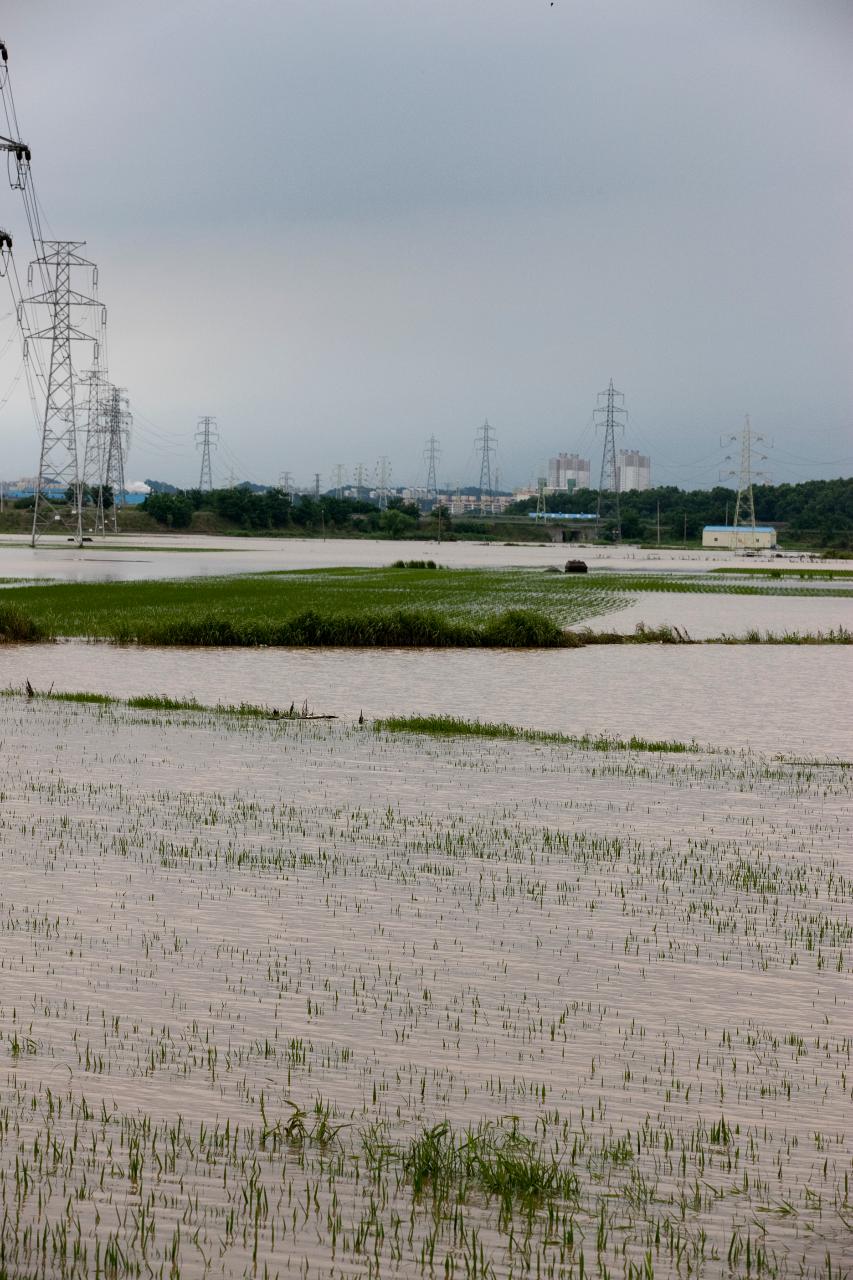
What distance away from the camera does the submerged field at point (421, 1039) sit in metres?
5.25

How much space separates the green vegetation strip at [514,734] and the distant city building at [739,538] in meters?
155

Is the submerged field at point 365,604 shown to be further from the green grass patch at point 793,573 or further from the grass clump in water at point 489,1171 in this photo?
the grass clump in water at point 489,1171

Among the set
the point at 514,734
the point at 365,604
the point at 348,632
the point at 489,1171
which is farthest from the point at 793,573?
the point at 489,1171

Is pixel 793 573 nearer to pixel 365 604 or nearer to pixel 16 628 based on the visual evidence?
pixel 365 604

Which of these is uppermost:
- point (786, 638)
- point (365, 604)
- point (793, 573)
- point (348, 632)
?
point (793, 573)

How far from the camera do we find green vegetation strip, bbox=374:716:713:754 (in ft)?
62.6

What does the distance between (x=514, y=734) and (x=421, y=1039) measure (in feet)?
41.8

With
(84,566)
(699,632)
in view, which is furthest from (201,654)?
(84,566)

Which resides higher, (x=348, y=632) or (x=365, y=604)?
(x=365, y=604)

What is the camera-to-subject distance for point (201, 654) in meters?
32.2

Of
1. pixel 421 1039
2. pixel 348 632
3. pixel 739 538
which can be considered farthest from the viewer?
pixel 739 538

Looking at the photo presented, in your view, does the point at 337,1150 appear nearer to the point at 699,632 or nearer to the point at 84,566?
the point at 699,632

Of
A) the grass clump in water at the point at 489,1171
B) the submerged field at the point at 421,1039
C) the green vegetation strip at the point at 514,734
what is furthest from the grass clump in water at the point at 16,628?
the grass clump in water at the point at 489,1171

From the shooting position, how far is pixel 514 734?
20.0 m
